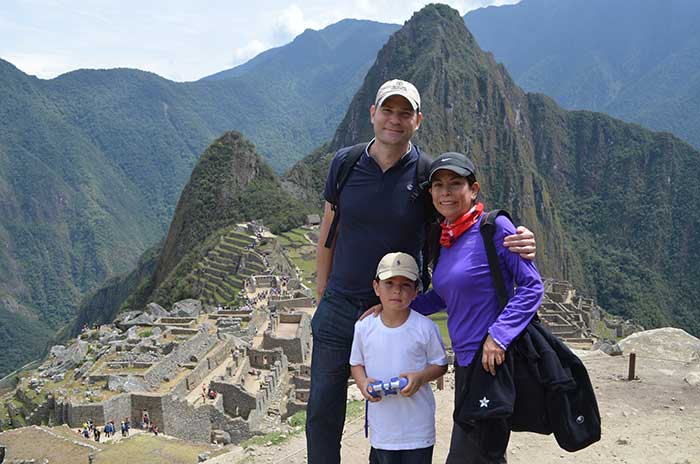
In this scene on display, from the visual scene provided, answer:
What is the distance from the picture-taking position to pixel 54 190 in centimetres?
17525

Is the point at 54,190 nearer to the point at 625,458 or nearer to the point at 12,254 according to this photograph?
the point at 12,254

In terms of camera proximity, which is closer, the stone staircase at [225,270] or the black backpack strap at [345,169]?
the black backpack strap at [345,169]

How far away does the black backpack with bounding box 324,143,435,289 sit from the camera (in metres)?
4.40

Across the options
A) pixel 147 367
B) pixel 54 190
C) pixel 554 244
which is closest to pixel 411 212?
pixel 147 367

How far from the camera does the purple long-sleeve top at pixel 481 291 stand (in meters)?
3.89

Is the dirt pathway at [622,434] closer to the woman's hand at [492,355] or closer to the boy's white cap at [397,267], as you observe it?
the woman's hand at [492,355]

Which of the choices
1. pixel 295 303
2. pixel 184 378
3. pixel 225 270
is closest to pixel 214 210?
pixel 225 270

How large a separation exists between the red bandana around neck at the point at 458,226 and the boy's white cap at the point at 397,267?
0.84 ft

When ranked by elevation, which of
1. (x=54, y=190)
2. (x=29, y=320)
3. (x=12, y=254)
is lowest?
(x=29, y=320)

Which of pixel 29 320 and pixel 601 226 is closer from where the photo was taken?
pixel 29 320

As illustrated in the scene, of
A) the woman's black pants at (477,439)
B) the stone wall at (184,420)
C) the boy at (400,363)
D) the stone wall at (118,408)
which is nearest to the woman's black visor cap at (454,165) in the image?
the boy at (400,363)

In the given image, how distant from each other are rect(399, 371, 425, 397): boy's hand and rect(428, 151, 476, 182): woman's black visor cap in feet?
4.35

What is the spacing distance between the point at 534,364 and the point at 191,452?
1022cm

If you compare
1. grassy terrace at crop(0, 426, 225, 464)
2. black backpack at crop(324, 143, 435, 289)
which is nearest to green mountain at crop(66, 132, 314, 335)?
grassy terrace at crop(0, 426, 225, 464)
